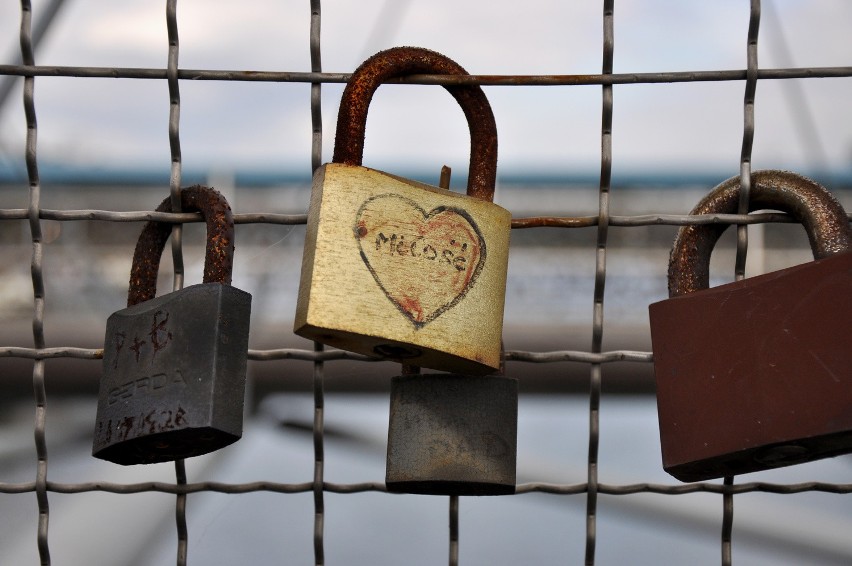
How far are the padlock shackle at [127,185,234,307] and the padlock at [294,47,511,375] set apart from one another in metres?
0.10

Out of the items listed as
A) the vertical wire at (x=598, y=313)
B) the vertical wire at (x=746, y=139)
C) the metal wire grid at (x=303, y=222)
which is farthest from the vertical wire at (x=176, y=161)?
the vertical wire at (x=746, y=139)

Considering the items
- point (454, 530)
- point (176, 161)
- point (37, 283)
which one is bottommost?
point (454, 530)

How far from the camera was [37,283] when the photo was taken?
1113 millimetres

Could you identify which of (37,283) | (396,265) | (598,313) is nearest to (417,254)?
(396,265)

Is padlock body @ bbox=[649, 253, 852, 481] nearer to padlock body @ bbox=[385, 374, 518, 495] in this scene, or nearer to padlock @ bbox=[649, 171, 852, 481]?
padlock @ bbox=[649, 171, 852, 481]

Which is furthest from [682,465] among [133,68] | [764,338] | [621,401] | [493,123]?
[621,401]

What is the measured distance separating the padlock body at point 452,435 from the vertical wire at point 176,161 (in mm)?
234

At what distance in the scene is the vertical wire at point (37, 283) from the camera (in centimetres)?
111

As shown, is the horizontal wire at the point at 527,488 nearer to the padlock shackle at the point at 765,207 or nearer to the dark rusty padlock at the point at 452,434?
the dark rusty padlock at the point at 452,434

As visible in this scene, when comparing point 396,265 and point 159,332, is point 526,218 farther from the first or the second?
point 159,332

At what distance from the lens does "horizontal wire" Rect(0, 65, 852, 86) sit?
1.02 m

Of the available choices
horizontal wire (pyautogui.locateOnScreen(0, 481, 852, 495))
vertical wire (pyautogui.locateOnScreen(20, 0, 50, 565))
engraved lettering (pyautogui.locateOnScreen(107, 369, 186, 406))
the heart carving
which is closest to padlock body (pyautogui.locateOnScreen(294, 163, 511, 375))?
→ the heart carving

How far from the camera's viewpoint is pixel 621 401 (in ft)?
6.61

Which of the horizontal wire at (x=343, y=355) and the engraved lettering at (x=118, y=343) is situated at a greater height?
the engraved lettering at (x=118, y=343)
